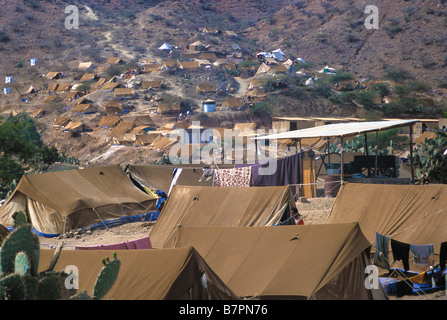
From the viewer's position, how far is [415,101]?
64.5 metres

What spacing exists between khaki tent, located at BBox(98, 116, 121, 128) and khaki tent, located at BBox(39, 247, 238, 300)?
156 ft

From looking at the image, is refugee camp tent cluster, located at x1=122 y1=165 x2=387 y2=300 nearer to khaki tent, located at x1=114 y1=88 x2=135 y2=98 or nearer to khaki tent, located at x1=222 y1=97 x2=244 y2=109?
khaki tent, located at x1=222 y1=97 x2=244 y2=109

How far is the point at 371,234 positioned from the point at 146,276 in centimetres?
612

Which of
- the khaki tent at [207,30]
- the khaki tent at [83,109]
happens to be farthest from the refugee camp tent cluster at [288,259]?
the khaki tent at [207,30]

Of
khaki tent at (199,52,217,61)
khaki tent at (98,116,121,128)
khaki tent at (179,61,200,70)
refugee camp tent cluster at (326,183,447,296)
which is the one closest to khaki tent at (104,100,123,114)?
khaki tent at (98,116,121,128)

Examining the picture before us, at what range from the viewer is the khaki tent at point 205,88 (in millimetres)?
63406

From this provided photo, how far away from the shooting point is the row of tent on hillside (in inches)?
301

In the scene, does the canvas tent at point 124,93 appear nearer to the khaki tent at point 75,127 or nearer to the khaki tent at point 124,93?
the khaki tent at point 124,93

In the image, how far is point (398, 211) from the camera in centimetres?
1199

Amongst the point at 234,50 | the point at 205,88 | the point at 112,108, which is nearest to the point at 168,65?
the point at 205,88

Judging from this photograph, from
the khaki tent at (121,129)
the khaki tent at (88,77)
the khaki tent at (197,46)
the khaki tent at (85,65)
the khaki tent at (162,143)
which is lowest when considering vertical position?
the khaki tent at (162,143)

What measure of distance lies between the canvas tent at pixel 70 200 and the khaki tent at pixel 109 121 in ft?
112

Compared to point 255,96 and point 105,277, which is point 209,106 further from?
point 105,277
